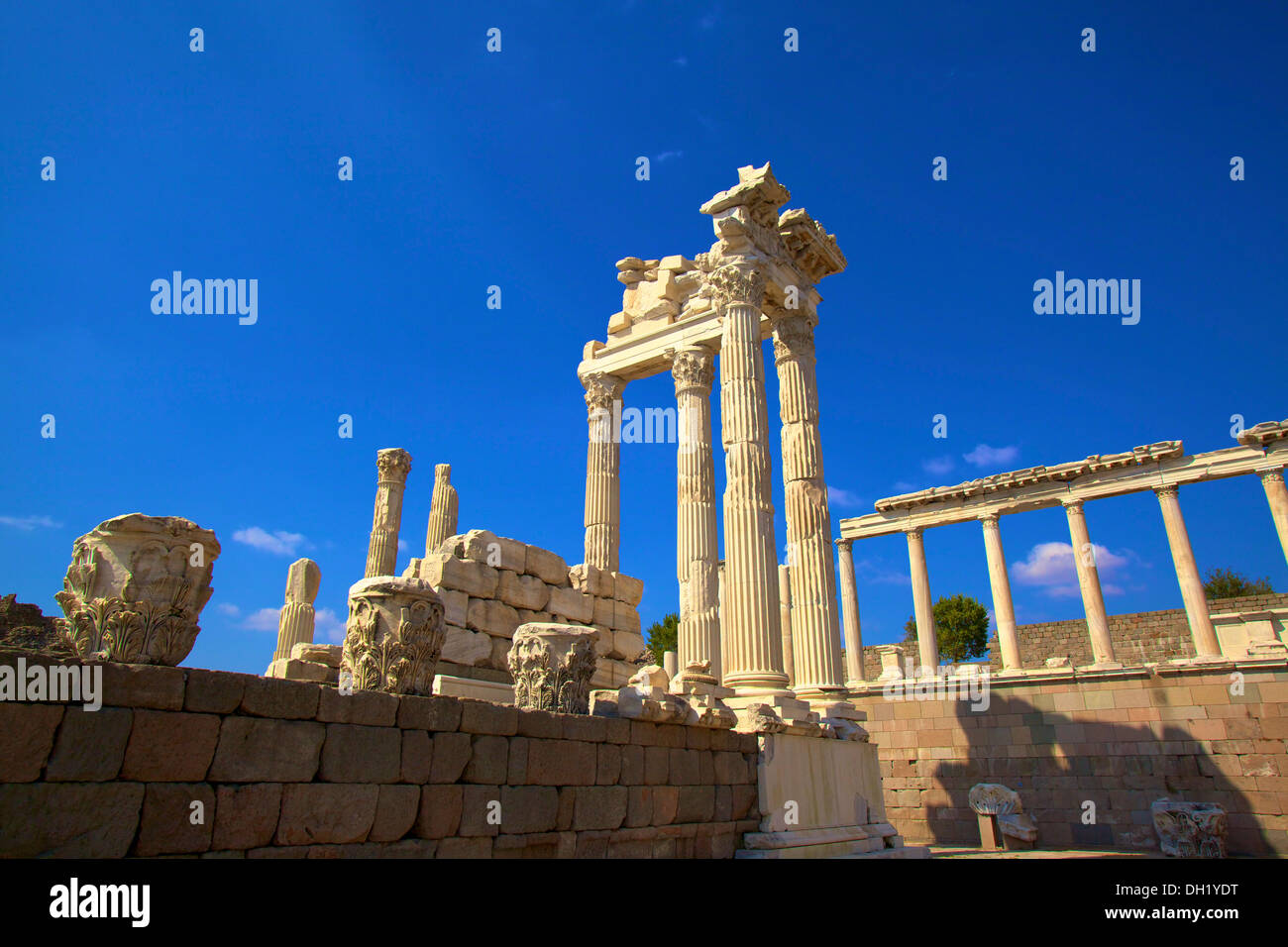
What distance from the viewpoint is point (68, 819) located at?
3615mm

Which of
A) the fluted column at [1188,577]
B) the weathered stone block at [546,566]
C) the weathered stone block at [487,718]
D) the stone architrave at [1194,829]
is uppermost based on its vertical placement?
the fluted column at [1188,577]

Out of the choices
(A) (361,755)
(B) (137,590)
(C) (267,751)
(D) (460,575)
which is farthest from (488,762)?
(D) (460,575)

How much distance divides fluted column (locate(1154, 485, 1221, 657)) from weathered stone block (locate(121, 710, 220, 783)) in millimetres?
27790

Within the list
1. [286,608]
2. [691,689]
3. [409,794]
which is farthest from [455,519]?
[409,794]

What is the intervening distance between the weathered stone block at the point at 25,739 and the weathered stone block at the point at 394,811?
2004mm

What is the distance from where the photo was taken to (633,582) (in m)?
15.0

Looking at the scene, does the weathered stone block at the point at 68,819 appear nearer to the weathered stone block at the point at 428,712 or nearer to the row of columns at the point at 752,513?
the weathered stone block at the point at 428,712

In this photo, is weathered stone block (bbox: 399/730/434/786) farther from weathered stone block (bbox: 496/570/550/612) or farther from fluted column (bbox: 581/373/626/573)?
fluted column (bbox: 581/373/626/573)

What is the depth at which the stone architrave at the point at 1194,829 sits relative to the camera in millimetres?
15031

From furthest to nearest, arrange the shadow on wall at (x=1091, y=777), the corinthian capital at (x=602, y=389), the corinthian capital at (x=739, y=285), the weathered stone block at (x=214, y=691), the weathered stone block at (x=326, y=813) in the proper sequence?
1. the corinthian capital at (x=602, y=389)
2. the shadow on wall at (x=1091, y=777)
3. the corinthian capital at (x=739, y=285)
4. the weathered stone block at (x=326, y=813)
5. the weathered stone block at (x=214, y=691)

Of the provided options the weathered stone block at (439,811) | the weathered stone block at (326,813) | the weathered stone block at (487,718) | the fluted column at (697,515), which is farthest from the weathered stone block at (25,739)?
the fluted column at (697,515)

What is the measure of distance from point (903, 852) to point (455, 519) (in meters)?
13.7

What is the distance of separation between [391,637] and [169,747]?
2102 mm

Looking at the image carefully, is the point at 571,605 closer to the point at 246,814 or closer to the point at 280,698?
the point at 280,698
